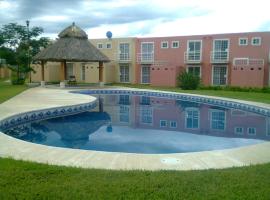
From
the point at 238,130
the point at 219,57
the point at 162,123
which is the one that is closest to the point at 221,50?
the point at 219,57

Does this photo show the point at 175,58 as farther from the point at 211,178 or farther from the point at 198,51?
A: the point at 211,178

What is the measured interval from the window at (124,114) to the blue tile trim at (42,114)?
1.71m

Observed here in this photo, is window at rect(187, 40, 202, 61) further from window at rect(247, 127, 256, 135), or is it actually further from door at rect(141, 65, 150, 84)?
window at rect(247, 127, 256, 135)

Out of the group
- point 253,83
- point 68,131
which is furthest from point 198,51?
point 68,131

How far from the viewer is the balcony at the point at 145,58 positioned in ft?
105

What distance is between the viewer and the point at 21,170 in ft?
16.7

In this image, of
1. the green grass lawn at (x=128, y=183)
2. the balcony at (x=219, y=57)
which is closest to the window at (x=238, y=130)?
the green grass lawn at (x=128, y=183)

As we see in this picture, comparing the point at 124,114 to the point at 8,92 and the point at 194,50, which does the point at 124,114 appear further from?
the point at 194,50

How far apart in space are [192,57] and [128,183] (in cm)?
2630

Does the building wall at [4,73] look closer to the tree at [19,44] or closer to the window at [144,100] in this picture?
the tree at [19,44]

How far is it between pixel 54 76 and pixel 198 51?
17.6m

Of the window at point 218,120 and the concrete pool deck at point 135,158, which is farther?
the window at point 218,120

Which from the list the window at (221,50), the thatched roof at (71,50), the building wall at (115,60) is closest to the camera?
the thatched roof at (71,50)

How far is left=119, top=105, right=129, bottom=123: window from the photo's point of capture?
548 inches
